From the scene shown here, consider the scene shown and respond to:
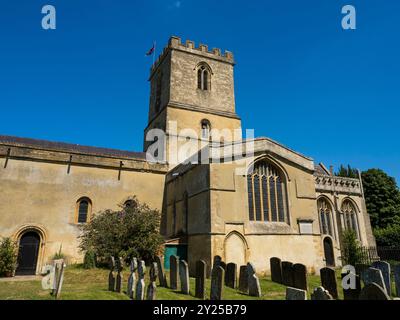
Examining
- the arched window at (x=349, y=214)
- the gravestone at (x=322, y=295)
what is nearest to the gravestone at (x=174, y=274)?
the gravestone at (x=322, y=295)

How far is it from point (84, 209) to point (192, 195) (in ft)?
25.1

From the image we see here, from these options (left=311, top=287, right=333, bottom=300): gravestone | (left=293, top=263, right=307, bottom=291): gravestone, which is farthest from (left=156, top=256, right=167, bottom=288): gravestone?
(left=311, top=287, right=333, bottom=300): gravestone

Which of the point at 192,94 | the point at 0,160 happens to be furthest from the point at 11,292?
the point at 192,94

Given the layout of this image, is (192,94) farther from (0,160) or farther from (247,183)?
(0,160)

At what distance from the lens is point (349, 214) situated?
24281mm

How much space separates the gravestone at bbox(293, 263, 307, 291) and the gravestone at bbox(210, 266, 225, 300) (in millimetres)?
3399

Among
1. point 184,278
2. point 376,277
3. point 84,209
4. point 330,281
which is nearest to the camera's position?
point 376,277

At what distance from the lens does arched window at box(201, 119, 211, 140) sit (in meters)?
25.1

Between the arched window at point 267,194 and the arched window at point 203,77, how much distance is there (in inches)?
506

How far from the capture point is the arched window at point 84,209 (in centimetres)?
1866

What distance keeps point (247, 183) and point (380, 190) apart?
25.3 metres

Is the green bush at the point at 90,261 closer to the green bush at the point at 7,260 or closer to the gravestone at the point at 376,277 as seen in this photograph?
the green bush at the point at 7,260

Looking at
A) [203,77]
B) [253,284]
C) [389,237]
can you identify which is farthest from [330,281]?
[203,77]

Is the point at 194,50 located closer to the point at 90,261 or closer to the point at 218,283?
the point at 90,261
